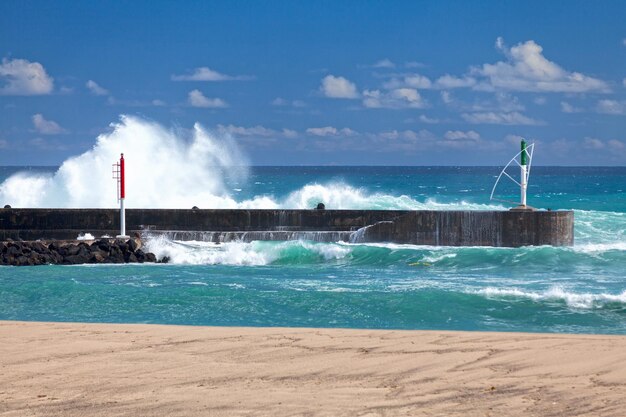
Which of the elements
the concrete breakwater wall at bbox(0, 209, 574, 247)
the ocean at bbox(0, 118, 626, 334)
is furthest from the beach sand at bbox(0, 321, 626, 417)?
the concrete breakwater wall at bbox(0, 209, 574, 247)

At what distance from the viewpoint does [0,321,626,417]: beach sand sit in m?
5.86

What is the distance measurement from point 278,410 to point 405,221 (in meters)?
12.5

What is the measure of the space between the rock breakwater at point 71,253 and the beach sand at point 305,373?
808 cm

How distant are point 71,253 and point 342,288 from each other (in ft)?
20.0

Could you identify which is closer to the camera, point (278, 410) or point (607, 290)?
point (278, 410)

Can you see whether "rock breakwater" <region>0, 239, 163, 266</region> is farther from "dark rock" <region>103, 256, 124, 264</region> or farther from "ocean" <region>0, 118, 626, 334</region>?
"ocean" <region>0, 118, 626, 334</region>

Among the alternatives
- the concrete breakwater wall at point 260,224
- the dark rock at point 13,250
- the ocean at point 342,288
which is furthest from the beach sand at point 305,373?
the concrete breakwater wall at point 260,224

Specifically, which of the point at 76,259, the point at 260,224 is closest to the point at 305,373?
the point at 76,259

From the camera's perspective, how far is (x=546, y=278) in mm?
14359

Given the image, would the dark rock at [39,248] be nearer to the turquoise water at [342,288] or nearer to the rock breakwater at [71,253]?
the rock breakwater at [71,253]

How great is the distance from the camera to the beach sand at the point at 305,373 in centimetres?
586

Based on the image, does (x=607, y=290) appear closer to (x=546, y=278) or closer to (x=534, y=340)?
(x=546, y=278)

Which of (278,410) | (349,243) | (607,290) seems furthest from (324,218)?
(278,410)

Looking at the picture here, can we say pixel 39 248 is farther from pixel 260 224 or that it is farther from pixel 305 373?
pixel 305 373
